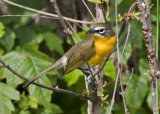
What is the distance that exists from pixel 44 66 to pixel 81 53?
683 millimetres

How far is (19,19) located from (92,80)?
7.40 ft

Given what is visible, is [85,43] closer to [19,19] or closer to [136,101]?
[136,101]

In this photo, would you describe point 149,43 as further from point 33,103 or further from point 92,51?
point 33,103

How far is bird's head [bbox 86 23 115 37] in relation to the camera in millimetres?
2268

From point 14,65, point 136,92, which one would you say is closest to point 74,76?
point 14,65

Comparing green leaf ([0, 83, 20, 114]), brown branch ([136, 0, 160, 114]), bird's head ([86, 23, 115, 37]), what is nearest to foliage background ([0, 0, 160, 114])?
green leaf ([0, 83, 20, 114])

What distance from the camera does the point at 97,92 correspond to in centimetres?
199

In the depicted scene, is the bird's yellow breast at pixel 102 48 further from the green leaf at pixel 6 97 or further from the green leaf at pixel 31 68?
the green leaf at pixel 6 97

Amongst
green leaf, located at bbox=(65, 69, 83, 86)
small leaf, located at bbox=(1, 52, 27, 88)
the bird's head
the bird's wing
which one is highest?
the bird's head

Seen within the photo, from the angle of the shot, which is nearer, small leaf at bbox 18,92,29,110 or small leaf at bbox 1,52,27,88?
small leaf at bbox 1,52,27,88

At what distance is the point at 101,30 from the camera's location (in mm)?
2305

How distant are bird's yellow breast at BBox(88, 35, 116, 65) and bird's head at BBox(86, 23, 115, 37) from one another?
4cm

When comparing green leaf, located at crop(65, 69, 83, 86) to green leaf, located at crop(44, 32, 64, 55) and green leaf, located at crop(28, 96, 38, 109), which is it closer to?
green leaf, located at crop(28, 96, 38, 109)

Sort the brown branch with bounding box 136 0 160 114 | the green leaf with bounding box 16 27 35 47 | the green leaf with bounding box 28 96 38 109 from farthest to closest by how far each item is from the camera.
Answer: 1. the green leaf with bounding box 16 27 35 47
2. the green leaf with bounding box 28 96 38 109
3. the brown branch with bounding box 136 0 160 114
